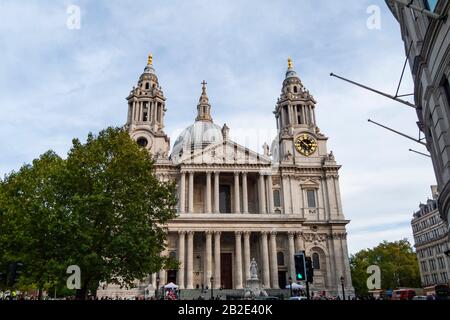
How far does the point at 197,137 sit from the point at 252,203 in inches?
920

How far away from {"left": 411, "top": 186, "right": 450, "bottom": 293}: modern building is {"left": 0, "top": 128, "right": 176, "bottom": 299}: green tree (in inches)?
2758

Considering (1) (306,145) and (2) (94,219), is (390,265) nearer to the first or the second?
(1) (306,145)

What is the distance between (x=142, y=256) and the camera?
25656mm

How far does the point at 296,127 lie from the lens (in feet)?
203

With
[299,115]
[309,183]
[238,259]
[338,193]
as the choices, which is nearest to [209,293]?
[238,259]

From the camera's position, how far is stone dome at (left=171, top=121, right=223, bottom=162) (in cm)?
7456

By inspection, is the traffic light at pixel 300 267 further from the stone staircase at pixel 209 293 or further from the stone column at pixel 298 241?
the stone column at pixel 298 241

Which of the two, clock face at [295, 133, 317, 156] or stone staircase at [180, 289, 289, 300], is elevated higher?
clock face at [295, 133, 317, 156]

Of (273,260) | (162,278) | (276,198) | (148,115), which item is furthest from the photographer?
(148,115)

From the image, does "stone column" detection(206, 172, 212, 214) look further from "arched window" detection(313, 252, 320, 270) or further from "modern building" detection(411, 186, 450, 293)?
"modern building" detection(411, 186, 450, 293)

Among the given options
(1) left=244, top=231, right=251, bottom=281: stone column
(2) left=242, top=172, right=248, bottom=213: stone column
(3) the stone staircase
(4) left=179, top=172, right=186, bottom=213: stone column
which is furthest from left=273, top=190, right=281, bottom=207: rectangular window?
(3) the stone staircase

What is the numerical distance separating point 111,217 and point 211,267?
2595cm
